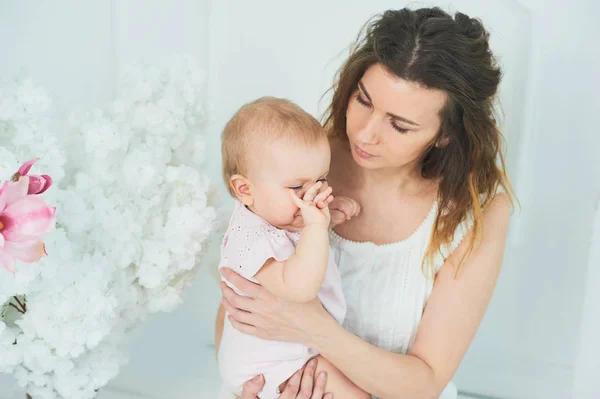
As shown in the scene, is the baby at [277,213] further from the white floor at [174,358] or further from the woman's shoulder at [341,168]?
the white floor at [174,358]

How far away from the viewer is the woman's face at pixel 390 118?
1430mm

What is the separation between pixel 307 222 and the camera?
1311mm

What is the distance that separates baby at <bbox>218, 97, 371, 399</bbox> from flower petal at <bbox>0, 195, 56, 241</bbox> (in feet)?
1.69

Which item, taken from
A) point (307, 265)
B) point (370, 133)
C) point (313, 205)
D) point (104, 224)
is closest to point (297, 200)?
point (313, 205)

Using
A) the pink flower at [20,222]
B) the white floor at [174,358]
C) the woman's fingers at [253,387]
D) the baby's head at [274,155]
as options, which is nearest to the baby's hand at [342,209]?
the baby's head at [274,155]

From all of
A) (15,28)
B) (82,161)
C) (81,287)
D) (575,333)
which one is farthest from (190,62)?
(575,333)

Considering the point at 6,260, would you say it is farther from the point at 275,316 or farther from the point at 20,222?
the point at 275,316

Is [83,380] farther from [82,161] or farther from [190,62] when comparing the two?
[190,62]

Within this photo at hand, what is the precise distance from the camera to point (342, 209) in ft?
5.35

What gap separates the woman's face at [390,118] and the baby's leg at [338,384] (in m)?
0.49

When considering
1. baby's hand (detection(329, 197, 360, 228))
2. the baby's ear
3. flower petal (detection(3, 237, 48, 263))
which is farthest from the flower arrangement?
baby's hand (detection(329, 197, 360, 228))

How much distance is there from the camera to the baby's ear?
141 cm

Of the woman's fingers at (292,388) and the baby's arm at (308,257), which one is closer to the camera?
the baby's arm at (308,257)

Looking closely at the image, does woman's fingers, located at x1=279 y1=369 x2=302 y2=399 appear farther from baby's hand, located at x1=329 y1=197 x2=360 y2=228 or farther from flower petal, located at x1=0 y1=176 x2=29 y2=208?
flower petal, located at x1=0 y1=176 x2=29 y2=208
